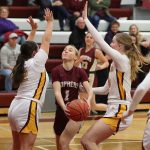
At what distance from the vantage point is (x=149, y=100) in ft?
52.2

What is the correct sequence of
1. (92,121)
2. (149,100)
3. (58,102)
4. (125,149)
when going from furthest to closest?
(149,100)
(92,121)
(125,149)
(58,102)

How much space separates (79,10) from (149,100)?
341 centimetres

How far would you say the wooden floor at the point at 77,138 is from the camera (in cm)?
1097

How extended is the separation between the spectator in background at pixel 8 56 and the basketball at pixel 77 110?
647 cm

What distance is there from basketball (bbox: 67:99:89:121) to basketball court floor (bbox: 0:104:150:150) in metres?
2.55

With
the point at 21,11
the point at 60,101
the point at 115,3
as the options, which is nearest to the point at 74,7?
the point at 21,11

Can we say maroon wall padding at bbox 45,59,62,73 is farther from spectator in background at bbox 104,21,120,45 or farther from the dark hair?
the dark hair

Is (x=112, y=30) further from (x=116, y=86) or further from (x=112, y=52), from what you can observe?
(x=112, y=52)

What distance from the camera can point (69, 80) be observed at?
8.84m

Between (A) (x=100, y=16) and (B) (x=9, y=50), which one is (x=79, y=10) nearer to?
(A) (x=100, y=16)

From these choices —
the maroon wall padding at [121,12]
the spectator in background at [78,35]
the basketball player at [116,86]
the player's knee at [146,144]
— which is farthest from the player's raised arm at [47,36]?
the maroon wall padding at [121,12]

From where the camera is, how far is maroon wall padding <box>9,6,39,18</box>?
17.7 metres

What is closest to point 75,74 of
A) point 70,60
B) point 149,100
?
point 70,60

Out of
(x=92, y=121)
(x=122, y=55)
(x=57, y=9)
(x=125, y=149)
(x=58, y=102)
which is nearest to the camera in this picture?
(x=122, y=55)
